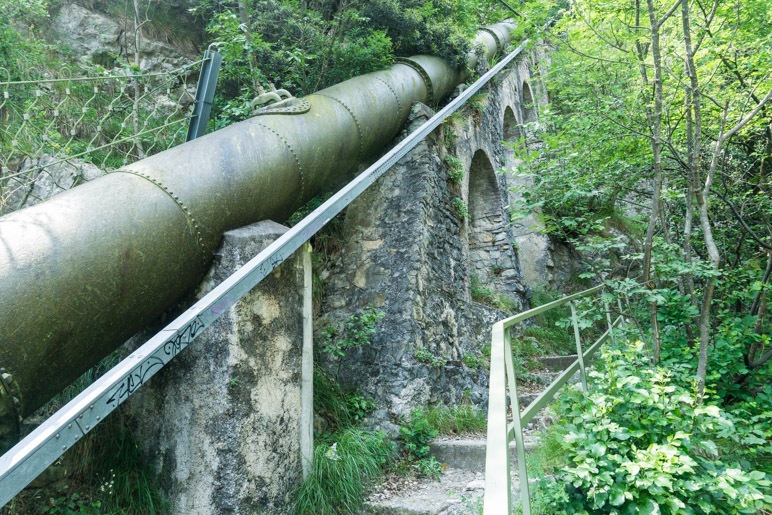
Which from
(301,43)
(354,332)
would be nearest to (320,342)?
(354,332)

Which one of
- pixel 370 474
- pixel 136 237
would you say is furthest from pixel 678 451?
pixel 136 237

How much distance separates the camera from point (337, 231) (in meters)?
4.57

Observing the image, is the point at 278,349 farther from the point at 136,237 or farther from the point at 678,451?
the point at 678,451

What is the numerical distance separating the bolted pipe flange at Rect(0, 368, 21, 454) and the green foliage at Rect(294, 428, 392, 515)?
Result: 1363 mm

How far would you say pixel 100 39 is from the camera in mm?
5113

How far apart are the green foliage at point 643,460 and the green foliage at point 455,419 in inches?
49.3

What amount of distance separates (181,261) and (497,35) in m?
8.34

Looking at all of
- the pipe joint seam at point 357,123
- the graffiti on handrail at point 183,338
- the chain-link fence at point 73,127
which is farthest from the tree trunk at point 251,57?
the graffiti on handrail at point 183,338

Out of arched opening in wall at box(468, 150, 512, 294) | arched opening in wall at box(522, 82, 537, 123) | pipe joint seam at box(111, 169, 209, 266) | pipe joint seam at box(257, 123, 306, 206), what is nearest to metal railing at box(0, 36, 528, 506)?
pipe joint seam at box(111, 169, 209, 266)

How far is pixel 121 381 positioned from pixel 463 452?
2.36 meters

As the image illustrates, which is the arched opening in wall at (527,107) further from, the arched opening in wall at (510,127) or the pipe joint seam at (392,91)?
the pipe joint seam at (392,91)

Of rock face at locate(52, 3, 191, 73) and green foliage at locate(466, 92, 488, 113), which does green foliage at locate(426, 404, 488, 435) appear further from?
rock face at locate(52, 3, 191, 73)

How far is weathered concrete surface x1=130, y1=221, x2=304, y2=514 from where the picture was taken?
247 cm

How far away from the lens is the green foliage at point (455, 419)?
3.75 m
